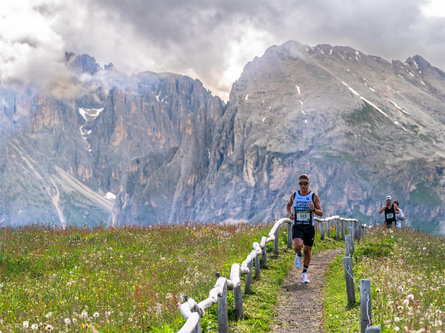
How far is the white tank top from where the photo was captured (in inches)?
499

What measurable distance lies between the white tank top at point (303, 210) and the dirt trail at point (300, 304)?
6.17 feet

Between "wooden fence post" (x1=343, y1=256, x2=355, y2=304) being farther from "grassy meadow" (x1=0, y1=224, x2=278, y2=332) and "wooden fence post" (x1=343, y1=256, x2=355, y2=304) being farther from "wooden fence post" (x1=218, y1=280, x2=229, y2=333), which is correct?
"wooden fence post" (x1=218, y1=280, x2=229, y2=333)

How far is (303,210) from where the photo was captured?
12680 millimetres

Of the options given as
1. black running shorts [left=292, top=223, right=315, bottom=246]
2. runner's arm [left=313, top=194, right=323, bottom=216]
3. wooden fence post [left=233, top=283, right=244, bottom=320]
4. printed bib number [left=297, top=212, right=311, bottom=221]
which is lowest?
wooden fence post [left=233, top=283, right=244, bottom=320]

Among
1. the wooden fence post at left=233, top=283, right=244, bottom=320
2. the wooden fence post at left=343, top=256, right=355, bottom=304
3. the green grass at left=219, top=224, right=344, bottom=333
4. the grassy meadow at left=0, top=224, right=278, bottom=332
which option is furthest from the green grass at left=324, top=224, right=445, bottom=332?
the grassy meadow at left=0, top=224, right=278, bottom=332

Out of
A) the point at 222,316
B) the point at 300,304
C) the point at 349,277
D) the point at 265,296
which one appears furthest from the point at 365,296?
the point at 265,296

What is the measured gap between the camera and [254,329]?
8.94 m

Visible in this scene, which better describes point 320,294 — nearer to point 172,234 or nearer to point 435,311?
point 435,311

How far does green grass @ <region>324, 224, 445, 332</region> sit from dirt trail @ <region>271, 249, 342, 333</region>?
0.25m

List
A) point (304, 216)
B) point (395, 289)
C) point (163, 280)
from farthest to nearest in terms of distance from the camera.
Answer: point (304, 216)
point (163, 280)
point (395, 289)

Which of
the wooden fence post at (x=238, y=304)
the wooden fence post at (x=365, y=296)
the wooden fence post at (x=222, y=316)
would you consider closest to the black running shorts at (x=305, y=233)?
the wooden fence post at (x=238, y=304)

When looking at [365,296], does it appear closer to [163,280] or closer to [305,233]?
[305,233]

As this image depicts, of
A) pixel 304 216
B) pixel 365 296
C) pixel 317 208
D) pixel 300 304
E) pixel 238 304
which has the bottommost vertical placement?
pixel 300 304

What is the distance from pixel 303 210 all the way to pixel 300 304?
2.52 meters
